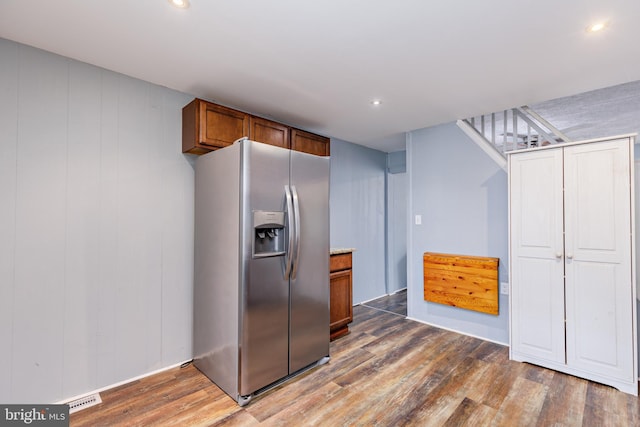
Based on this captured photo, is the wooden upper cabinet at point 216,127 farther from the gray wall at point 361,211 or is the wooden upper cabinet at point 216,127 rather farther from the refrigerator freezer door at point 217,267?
the gray wall at point 361,211

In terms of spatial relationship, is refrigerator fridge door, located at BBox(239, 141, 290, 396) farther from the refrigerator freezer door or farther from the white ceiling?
the white ceiling

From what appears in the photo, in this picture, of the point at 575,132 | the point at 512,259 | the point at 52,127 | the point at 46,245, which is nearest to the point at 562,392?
the point at 512,259

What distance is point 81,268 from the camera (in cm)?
214

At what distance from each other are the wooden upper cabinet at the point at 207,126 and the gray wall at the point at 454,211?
2286mm

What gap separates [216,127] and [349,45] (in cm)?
127

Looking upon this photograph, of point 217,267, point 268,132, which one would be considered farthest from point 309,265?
point 268,132

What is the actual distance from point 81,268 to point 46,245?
0.26 metres

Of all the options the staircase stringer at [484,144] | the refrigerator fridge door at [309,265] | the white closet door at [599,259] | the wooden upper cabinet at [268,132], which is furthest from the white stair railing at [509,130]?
the wooden upper cabinet at [268,132]

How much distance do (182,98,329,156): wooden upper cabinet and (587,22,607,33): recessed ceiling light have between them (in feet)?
7.86

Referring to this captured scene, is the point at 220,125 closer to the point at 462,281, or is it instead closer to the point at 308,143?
the point at 308,143

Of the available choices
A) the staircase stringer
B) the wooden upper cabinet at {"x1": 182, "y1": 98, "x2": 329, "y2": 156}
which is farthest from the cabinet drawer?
the staircase stringer

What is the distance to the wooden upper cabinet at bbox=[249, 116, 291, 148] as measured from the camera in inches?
111

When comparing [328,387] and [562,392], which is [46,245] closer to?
[328,387]

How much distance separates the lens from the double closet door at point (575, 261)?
2.22 m
